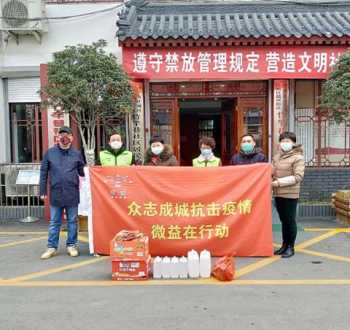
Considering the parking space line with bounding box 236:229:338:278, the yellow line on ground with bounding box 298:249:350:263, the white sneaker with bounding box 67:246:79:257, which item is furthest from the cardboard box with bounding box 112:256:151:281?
the yellow line on ground with bounding box 298:249:350:263

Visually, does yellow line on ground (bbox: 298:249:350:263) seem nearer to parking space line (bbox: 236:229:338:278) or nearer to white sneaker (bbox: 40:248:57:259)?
parking space line (bbox: 236:229:338:278)

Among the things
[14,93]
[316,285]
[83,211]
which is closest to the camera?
[316,285]

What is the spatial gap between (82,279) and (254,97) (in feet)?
21.1

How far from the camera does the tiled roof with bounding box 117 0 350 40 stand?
9352 millimetres

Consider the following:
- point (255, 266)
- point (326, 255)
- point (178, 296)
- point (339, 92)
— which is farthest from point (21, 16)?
point (326, 255)

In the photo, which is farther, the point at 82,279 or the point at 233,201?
the point at 233,201

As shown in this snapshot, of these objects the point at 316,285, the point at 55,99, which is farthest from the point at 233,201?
the point at 55,99

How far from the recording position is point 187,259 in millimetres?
5457

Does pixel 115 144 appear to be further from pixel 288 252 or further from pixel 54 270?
pixel 288 252

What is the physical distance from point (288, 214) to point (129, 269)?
7.21 feet

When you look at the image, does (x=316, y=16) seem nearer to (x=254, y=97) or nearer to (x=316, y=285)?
(x=254, y=97)

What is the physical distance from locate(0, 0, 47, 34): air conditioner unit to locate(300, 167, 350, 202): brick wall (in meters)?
6.35

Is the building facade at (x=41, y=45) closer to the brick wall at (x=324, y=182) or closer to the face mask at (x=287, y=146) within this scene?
the brick wall at (x=324, y=182)

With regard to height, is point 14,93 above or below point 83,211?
above
